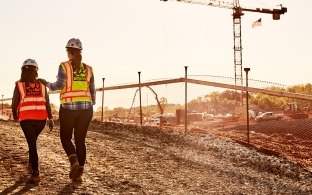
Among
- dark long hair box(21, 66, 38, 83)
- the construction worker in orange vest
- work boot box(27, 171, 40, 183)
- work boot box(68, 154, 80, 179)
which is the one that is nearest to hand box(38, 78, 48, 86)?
the construction worker in orange vest

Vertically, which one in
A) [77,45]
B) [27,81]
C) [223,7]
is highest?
[223,7]

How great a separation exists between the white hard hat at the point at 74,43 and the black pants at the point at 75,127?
0.92 metres

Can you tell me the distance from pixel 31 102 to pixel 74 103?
2.18ft

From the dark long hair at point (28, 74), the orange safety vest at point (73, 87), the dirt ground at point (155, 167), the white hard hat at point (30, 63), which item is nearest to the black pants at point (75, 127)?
the orange safety vest at point (73, 87)

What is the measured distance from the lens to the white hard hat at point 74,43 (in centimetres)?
574

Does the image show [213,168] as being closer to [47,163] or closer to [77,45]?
[47,163]

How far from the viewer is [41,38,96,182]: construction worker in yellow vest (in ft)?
18.6

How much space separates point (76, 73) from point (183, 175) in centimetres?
271

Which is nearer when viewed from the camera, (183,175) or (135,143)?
(183,175)

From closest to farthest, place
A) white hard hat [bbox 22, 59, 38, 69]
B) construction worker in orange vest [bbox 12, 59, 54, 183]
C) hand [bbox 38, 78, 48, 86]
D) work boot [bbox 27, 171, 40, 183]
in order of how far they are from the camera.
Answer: work boot [bbox 27, 171, 40, 183] < construction worker in orange vest [bbox 12, 59, 54, 183] < white hard hat [bbox 22, 59, 38, 69] < hand [bbox 38, 78, 48, 86]

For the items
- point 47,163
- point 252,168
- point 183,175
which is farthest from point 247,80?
point 47,163

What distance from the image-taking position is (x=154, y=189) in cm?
591

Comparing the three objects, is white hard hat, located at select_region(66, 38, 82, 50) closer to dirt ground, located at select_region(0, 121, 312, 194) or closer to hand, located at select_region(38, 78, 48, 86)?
hand, located at select_region(38, 78, 48, 86)

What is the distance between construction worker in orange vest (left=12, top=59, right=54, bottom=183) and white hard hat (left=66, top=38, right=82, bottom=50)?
597 mm
